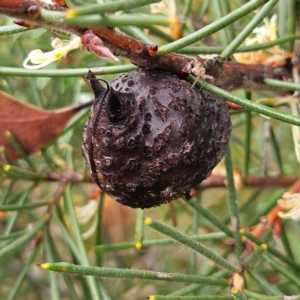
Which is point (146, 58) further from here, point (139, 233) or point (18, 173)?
point (18, 173)

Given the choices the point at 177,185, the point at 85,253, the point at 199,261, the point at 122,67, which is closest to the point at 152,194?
the point at 177,185

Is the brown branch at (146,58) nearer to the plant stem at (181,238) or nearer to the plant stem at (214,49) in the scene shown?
the plant stem at (214,49)

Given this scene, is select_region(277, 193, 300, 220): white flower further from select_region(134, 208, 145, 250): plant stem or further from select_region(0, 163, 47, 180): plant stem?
select_region(0, 163, 47, 180): plant stem

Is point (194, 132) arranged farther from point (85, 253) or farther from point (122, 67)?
point (85, 253)

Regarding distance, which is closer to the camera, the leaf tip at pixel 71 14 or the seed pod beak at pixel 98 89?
the leaf tip at pixel 71 14

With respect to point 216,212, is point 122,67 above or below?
→ below

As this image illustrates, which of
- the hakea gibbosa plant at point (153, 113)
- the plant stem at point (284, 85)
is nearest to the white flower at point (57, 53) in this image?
the hakea gibbosa plant at point (153, 113)
